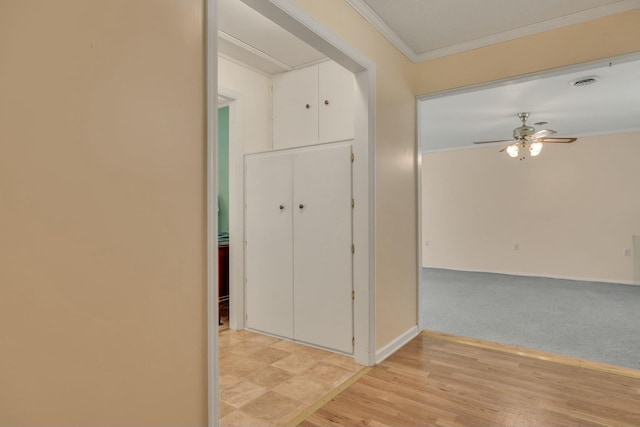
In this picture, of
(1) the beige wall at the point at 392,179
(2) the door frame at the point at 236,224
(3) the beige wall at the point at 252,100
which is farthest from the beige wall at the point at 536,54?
(2) the door frame at the point at 236,224

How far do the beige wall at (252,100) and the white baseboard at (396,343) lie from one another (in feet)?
7.12

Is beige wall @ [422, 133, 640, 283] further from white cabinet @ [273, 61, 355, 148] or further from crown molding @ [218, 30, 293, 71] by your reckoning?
crown molding @ [218, 30, 293, 71]

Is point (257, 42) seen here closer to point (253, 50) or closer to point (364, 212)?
point (253, 50)

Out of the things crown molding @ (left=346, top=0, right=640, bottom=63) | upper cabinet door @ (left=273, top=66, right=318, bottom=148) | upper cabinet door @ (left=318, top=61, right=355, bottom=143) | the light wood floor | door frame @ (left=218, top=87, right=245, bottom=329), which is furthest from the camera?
door frame @ (left=218, top=87, right=245, bottom=329)

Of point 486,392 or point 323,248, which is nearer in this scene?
point 486,392

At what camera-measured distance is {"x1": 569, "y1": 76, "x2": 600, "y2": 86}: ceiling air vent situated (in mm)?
3682

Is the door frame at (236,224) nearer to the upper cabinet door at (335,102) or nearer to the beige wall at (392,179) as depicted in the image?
the upper cabinet door at (335,102)

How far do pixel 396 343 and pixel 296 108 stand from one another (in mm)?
2333

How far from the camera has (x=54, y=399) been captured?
108 cm

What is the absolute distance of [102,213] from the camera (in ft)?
3.92

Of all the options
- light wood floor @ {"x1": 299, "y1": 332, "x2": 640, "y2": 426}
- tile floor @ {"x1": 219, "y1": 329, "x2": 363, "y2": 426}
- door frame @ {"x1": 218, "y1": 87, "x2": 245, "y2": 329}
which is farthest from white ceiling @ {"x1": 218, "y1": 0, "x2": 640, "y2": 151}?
tile floor @ {"x1": 219, "y1": 329, "x2": 363, "y2": 426}

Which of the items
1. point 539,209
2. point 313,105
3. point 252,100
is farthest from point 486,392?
point 539,209

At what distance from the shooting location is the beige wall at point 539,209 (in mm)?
6148

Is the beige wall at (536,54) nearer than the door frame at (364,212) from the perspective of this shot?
Yes
